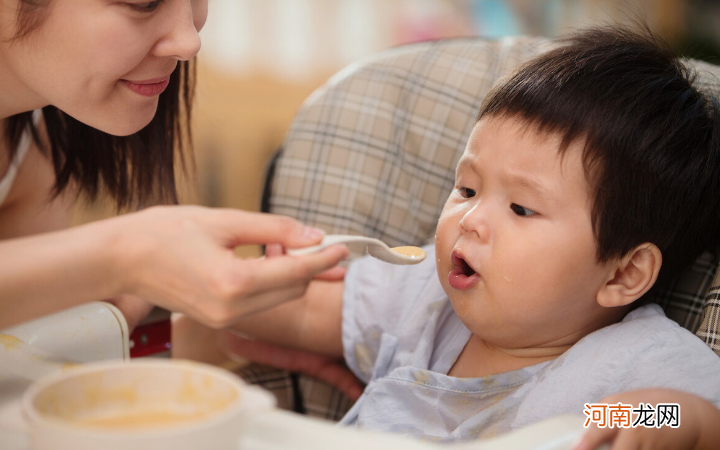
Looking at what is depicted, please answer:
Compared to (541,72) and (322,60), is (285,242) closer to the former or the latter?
(541,72)

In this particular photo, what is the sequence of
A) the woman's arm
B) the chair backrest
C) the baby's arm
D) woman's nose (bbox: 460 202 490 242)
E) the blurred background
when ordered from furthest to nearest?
the blurred background → the chair backrest → the baby's arm → woman's nose (bbox: 460 202 490 242) → the woman's arm

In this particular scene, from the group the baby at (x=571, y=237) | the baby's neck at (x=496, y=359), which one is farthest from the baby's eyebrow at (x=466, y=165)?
the baby's neck at (x=496, y=359)

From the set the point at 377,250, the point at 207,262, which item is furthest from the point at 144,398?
the point at 377,250

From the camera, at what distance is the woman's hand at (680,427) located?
0.60 m

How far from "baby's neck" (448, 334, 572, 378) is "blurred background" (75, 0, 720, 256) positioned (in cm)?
173

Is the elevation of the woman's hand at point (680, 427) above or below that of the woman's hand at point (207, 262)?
below

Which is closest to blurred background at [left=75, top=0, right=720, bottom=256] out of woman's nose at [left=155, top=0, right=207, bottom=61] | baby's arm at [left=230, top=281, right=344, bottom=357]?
baby's arm at [left=230, top=281, right=344, bottom=357]

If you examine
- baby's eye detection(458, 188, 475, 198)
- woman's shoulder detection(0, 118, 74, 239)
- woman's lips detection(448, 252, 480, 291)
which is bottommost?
woman's shoulder detection(0, 118, 74, 239)

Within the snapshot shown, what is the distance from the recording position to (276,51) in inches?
102

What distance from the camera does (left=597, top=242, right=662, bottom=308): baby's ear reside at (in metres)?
0.83

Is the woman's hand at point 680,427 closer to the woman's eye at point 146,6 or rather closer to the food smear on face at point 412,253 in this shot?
the food smear on face at point 412,253

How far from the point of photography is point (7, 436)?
458 millimetres

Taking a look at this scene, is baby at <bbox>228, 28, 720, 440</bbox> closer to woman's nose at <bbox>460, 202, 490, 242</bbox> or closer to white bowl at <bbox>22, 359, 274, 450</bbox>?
woman's nose at <bbox>460, 202, 490, 242</bbox>

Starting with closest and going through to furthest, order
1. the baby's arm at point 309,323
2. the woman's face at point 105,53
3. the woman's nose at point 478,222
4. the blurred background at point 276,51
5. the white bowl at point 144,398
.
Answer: the white bowl at point 144,398 < the woman's face at point 105,53 < the woman's nose at point 478,222 < the baby's arm at point 309,323 < the blurred background at point 276,51
